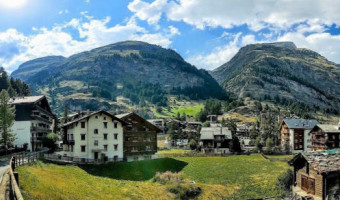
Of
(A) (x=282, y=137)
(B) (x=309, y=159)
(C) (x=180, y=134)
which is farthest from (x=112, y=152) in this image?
(A) (x=282, y=137)

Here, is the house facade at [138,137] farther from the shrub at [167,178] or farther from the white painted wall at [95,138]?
the shrub at [167,178]

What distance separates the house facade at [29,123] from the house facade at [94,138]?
8.44 meters

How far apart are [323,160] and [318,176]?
1874 millimetres

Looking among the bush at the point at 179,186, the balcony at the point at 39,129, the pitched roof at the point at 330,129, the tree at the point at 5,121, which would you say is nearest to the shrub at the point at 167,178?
the bush at the point at 179,186

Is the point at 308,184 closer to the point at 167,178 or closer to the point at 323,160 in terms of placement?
the point at 323,160

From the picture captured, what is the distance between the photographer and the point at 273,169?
7406 centimetres

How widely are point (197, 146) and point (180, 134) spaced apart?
39.7 metres

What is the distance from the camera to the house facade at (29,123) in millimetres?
73312

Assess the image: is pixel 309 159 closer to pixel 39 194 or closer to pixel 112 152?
pixel 39 194

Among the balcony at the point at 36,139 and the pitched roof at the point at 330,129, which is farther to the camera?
the pitched roof at the point at 330,129

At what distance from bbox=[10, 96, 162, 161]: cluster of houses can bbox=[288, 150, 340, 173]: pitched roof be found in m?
46.4

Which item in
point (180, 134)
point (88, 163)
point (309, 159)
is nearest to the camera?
point (309, 159)

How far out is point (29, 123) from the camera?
2906 inches

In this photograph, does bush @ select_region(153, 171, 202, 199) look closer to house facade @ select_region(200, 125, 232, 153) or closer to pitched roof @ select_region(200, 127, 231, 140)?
house facade @ select_region(200, 125, 232, 153)
